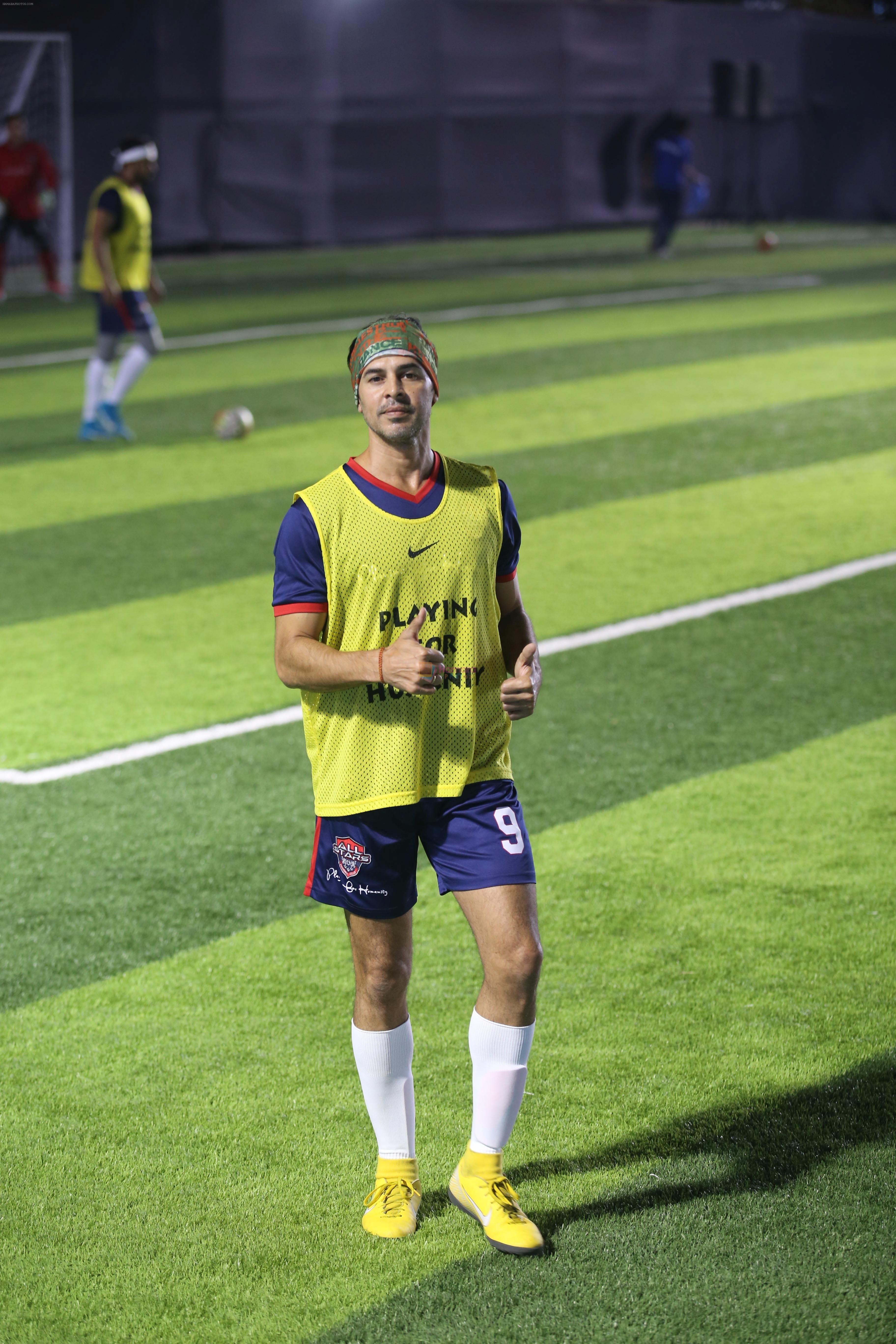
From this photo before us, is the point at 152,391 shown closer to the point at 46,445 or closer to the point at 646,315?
the point at 46,445

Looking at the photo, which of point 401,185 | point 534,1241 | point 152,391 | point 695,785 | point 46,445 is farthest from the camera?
point 401,185

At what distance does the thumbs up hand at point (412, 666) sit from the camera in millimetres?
3314

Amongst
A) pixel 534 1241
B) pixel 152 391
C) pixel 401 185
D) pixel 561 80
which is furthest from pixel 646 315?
pixel 534 1241

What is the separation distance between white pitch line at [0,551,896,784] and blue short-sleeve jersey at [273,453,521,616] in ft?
6.47

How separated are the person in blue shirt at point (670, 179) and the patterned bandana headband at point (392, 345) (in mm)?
27772

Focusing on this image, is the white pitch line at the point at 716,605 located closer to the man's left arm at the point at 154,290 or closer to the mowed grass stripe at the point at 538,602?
the mowed grass stripe at the point at 538,602

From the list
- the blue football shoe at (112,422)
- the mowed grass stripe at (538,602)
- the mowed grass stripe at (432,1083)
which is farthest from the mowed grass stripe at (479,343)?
the mowed grass stripe at (432,1083)

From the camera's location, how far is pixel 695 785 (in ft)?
21.1

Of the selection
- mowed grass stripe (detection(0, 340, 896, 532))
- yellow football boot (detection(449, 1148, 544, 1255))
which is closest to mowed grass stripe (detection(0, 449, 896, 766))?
mowed grass stripe (detection(0, 340, 896, 532))

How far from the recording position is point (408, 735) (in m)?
3.58

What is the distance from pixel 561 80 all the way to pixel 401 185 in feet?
14.8

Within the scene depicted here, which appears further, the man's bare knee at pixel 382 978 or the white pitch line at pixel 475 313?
the white pitch line at pixel 475 313

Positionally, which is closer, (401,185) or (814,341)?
(814,341)

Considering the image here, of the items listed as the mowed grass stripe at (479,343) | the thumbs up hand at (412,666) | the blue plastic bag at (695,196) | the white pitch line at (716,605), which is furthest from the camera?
the blue plastic bag at (695,196)
